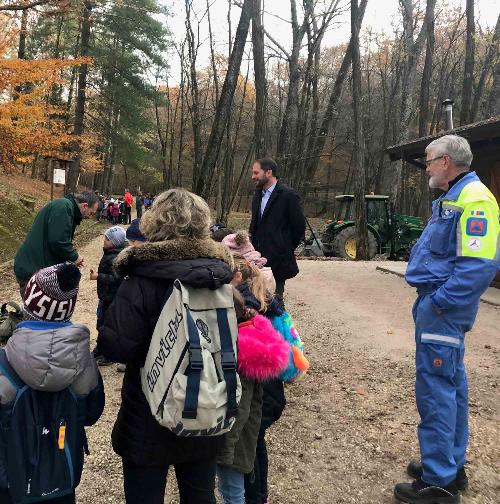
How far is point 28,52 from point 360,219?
26340 millimetres

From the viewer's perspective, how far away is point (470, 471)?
3184mm

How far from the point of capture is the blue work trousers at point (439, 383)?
8.86 ft

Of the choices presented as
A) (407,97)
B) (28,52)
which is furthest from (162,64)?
(407,97)

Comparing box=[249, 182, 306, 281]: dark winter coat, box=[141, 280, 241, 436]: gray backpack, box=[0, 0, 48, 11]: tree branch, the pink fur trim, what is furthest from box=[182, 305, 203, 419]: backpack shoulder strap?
box=[0, 0, 48, 11]: tree branch

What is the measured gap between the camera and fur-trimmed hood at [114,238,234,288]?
1.87 meters

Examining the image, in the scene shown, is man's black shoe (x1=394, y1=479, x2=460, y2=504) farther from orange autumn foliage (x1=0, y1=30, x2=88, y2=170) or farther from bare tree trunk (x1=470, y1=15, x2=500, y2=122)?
bare tree trunk (x1=470, y1=15, x2=500, y2=122)

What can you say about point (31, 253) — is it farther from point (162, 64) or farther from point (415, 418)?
point (162, 64)

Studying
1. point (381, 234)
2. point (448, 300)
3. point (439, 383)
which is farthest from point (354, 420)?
point (381, 234)

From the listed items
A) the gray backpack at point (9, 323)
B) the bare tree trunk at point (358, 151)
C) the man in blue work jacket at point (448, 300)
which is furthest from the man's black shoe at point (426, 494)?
the bare tree trunk at point (358, 151)

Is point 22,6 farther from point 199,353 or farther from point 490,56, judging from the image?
point 490,56

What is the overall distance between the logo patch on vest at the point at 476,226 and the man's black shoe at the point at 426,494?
1447 millimetres

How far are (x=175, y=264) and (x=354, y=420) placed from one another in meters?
2.70

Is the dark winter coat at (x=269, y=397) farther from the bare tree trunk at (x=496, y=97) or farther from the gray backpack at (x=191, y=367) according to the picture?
the bare tree trunk at (x=496, y=97)

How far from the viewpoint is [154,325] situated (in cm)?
190
